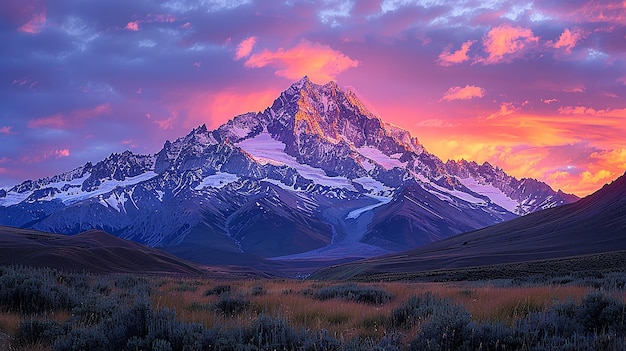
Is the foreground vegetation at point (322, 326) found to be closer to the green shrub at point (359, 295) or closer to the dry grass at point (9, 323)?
the dry grass at point (9, 323)

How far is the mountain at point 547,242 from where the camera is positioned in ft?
249

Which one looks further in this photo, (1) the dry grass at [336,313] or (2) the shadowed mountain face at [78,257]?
(2) the shadowed mountain face at [78,257]

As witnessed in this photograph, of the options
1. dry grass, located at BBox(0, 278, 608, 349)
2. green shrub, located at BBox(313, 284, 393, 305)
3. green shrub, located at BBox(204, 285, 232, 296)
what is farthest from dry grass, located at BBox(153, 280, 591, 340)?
green shrub, located at BBox(204, 285, 232, 296)

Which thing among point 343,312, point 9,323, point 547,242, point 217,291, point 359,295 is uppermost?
point 9,323

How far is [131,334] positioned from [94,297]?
4812mm

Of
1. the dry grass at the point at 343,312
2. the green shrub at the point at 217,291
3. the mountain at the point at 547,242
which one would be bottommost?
the mountain at the point at 547,242

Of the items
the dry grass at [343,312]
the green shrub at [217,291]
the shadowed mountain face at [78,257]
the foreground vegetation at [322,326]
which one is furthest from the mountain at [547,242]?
the foreground vegetation at [322,326]

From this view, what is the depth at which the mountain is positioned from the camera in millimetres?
75750

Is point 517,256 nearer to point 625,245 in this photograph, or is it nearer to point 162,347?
point 625,245

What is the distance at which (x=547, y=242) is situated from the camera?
92.9m

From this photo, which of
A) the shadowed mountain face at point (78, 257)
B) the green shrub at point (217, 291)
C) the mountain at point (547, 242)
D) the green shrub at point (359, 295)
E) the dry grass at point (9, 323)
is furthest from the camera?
the mountain at point (547, 242)

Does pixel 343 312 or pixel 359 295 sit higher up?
pixel 343 312

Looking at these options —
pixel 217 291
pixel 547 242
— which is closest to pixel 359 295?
pixel 217 291

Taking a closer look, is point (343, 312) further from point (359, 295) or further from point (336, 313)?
point (359, 295)
